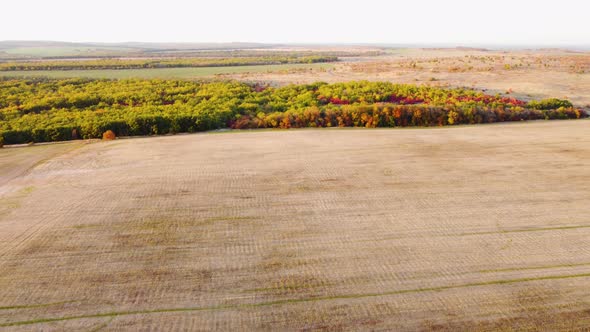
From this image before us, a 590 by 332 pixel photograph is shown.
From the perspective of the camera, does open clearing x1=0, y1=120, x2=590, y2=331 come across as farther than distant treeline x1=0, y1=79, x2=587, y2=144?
No

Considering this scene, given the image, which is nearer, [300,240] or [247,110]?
[300,240]

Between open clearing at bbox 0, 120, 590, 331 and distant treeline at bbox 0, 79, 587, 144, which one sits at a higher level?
distant treeline at bbox 0, 79, 587, 144

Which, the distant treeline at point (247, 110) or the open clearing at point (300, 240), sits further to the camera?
the distant treeline at point (247, 110)

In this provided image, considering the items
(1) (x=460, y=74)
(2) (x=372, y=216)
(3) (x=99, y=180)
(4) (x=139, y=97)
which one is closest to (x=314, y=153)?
(2) (x=372, y=216)

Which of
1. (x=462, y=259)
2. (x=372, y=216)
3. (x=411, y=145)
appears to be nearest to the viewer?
(x=462, y=259)

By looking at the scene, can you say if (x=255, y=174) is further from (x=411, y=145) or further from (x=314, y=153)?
(x=411, y=145)
